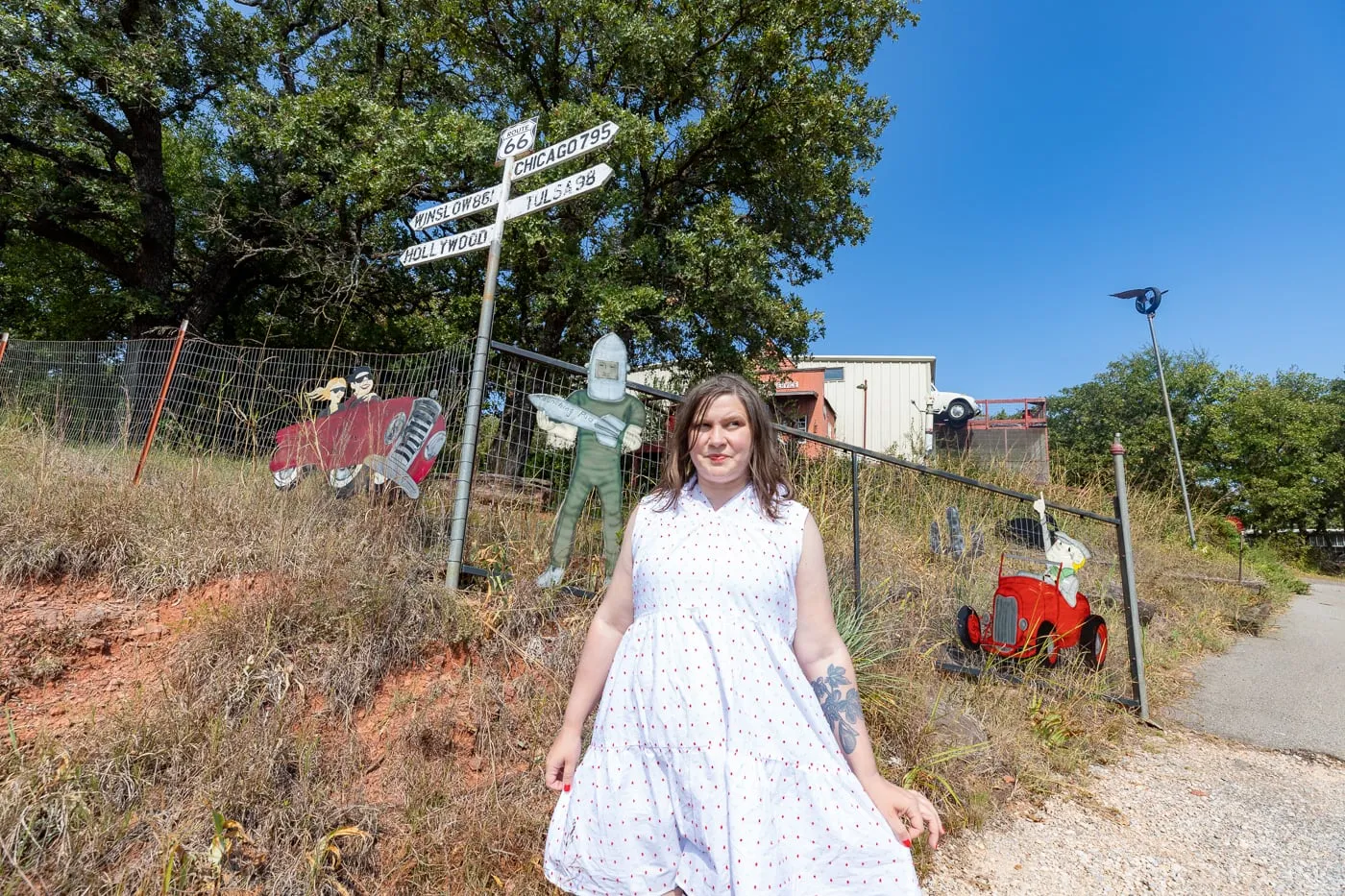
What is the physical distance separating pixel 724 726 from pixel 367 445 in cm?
324

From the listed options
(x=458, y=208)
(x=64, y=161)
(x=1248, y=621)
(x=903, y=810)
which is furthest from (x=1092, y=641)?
(x=64, y=161)

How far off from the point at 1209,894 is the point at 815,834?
2.55 meters

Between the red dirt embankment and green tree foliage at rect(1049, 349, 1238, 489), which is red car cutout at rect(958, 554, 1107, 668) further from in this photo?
green tree foliage at rect(1049, 349, 1238, 489)

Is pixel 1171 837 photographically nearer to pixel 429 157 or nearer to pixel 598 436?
pixel 598 436

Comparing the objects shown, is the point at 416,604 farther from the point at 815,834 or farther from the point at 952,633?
the point at 952,633

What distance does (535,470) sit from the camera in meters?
3.88

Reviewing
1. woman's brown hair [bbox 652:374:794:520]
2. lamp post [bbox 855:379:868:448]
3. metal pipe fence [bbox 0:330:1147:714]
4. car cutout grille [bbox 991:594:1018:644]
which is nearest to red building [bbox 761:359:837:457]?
lamp post [bbox 855:379:868:448]

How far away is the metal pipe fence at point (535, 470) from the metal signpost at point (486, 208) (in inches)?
8.4

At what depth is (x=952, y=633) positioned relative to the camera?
446 cm

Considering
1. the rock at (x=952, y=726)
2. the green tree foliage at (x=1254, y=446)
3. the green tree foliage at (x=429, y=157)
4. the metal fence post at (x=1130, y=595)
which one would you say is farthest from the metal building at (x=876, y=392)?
the rock at (x=952, y=726)

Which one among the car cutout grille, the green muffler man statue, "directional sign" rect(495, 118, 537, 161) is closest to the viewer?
the green muffler man statue

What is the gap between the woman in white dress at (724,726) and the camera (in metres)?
1.25

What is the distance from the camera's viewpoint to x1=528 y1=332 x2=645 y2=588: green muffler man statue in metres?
3.39

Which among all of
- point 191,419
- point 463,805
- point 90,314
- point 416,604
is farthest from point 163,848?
point 90,314
